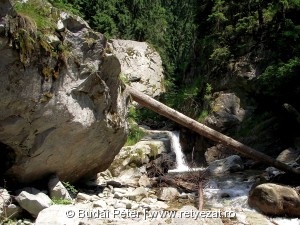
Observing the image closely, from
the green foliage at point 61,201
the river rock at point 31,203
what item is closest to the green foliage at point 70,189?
the green foliage at point 61,201

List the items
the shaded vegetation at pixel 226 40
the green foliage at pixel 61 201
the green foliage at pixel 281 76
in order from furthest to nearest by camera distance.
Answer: the shaded vegetation at pixel 226 40, the green foliage at pixel 281 76, the green foliage at pixel 61 201

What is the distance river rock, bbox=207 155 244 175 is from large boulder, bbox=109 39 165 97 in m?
17.8

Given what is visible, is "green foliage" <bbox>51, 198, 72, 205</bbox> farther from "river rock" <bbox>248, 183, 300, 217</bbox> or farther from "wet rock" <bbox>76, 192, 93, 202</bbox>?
"river rock" <bbox>248, 183, 300, 217</bbox>

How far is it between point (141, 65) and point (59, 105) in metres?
27.6

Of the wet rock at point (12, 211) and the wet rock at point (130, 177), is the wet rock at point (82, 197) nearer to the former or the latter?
the wet rock at point (12, 211)

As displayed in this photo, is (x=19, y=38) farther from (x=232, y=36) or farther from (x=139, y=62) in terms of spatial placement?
(x=139, y=62)

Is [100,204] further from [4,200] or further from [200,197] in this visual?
[200,197]

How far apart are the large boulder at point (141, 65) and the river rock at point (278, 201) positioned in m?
23.5

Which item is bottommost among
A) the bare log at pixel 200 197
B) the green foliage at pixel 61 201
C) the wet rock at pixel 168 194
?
the wet rock at pixel 168 194

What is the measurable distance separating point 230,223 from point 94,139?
410 cm

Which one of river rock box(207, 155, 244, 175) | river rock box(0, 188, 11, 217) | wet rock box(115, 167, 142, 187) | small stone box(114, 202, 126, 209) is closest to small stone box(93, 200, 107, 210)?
small stone box(114, 202, 126, 209)

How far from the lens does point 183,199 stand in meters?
10.4

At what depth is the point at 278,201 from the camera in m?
8.80

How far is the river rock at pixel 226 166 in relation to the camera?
1438 centimetres
